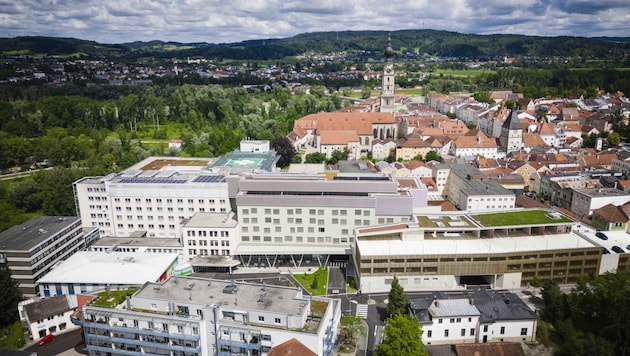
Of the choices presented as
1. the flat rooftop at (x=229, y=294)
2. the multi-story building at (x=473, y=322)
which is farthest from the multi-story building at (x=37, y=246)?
the multi-story building at (x=473, y=322)

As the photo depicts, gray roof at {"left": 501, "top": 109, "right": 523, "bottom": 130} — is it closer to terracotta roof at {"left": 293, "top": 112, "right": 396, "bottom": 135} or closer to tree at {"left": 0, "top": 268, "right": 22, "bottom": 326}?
terracotta roof at {"left": 293, "top": 112, "right": 396, "bottom": 135}

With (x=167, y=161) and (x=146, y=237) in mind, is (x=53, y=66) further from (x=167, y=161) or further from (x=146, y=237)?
(x=146, y=237)

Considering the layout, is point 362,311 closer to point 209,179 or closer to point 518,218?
point 518,218

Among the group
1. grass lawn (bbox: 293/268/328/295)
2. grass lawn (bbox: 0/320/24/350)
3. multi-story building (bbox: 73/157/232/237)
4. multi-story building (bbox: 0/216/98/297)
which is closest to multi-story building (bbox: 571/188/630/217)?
grass lawn (bbox: 293/268/328/295)

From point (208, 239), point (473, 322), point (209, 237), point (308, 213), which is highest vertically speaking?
point (308, 213)

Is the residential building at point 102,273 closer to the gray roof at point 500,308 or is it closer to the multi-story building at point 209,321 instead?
the multi-story building at point 209,321

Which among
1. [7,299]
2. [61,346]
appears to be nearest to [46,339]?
[61,346]
